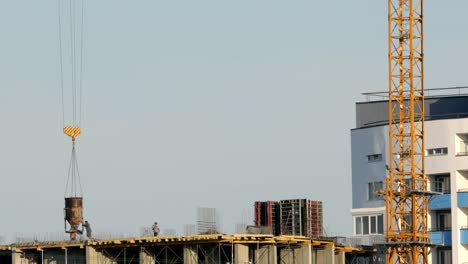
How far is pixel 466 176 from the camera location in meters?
187

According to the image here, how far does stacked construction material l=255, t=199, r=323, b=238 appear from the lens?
189 m

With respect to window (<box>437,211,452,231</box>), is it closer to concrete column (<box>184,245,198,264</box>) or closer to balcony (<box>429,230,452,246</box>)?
balcony (<box>429,230,452,246</box>)

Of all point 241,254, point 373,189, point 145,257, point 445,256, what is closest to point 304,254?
point 241,254

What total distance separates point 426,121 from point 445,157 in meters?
5.20

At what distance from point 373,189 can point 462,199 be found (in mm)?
12267

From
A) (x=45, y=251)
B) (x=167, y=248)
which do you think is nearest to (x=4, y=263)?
(x=45, y=251)

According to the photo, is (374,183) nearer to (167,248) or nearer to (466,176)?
(466,176)

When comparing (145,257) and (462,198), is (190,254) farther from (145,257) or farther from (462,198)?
(462,198)

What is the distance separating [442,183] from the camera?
18912 cm

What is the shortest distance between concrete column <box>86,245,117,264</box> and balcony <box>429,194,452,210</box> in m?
36.9

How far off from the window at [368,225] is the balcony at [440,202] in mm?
6872

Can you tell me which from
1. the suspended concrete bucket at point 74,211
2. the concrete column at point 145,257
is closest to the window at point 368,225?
the concrete column at point 145,257

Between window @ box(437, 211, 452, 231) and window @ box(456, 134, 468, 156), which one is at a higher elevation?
window @ box(456, 134, 468, 156)

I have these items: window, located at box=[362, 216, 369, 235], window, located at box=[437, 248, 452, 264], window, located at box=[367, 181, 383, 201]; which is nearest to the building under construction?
window, located at box=[362, 216, 369, 235]
